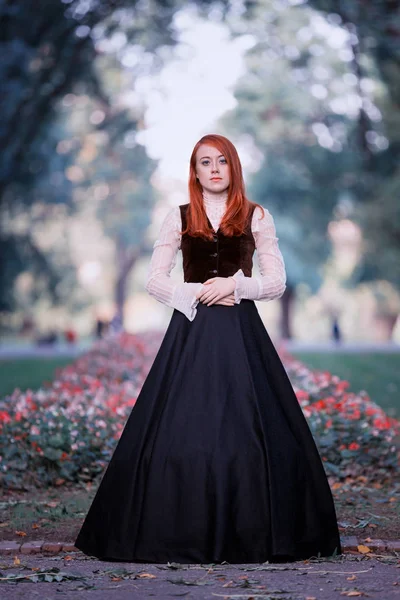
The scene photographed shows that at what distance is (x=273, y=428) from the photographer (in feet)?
16.6

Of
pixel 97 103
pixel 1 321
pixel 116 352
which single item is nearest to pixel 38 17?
pixel 116 352

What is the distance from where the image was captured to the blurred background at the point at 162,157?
21.8 m

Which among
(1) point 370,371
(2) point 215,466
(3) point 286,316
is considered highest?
(3) point 286,316

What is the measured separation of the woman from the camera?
493 cm

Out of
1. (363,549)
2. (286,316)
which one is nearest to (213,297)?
(363,549)

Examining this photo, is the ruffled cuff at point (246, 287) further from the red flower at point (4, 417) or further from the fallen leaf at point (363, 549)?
the red flower at point (4, 417)

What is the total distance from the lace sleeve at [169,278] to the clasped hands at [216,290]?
1.4 inches

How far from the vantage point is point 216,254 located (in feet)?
17.5

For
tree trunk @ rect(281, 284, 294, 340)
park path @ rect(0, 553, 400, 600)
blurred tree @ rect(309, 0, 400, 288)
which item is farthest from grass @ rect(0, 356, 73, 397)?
tree trunk @ rect(281, 284, 294, 340)

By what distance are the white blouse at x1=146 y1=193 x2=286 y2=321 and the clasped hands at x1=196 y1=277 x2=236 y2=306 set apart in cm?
3

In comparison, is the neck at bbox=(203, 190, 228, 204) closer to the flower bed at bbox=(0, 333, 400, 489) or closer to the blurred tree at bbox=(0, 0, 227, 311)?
the flower bed at bbox=(0, 333, 400, 489)

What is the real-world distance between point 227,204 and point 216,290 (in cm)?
51

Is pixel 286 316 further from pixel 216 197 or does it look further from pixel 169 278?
pixel 169 278

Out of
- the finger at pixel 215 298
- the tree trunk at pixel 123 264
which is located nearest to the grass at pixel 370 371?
the finger at pixel 215 298
